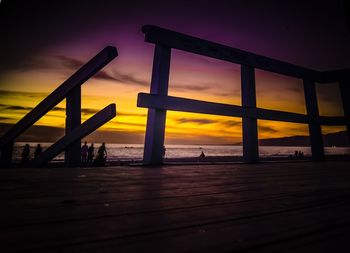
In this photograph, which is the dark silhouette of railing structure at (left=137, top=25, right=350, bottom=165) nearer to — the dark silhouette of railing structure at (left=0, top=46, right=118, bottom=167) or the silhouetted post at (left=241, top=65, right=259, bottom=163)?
the silhouetted post at (left=241, top=65, right=259, bottom=163)

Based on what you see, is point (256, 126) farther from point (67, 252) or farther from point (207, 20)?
point (67, 252)

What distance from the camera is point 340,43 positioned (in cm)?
832

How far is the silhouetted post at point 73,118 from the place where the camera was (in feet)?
11.7

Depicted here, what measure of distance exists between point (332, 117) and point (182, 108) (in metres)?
4.35

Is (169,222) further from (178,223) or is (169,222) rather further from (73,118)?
(73,118)

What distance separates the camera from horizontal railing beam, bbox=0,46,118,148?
3.22 metres

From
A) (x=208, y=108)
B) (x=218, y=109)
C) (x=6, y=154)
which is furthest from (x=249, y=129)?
(x=6, y=154)

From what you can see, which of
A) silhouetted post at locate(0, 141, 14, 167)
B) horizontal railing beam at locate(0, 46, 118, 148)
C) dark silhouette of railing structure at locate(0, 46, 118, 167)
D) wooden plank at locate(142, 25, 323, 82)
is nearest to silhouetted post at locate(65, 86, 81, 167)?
dark silhouette of railing structure at locate(0, 46, 118, 167)

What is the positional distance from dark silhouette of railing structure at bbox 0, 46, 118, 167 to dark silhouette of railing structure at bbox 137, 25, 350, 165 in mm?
747

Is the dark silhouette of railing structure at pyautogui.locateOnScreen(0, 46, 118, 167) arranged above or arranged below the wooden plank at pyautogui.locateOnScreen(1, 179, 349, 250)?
above

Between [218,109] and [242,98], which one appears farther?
[242,98]

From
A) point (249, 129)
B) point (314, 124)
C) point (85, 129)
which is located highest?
point (314, 124)

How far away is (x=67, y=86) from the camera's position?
138 inches

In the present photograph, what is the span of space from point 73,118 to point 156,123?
1279 millimetres
